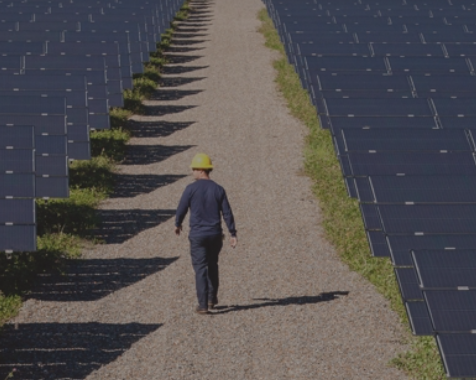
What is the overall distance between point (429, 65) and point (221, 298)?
12.0 m

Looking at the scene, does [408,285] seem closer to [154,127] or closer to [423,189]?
[423,189]

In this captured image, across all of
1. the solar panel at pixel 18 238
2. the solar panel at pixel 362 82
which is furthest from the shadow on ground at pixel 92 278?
the solar panel at pixel 362 82

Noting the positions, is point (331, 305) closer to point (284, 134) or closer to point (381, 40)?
point (284, 134)

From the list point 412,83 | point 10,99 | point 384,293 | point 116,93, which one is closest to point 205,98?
point 116,93

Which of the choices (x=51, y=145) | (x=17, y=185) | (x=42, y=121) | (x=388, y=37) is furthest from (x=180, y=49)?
(x=17, y=185)

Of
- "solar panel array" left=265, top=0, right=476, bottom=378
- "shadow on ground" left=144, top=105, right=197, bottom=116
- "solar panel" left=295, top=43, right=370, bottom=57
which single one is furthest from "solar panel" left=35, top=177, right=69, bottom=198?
"solar panel" left=295, top=43, right=370, bottom=57

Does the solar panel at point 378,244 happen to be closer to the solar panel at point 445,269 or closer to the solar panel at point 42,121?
the solar panel at point 445,269

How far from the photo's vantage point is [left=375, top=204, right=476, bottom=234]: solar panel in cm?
1160

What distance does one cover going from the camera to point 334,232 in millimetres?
14977

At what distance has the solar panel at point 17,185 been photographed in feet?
42.5

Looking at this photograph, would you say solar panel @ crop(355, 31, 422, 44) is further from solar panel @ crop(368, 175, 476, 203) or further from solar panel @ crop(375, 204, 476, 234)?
solar panel @ crop(375, 204, 476, 234)

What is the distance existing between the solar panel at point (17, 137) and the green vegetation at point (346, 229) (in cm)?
474

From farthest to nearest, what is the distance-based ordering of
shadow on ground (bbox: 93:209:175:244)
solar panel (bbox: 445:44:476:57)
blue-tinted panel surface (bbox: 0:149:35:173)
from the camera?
1. solar panel (bbox: 445:44:476:57)
2. shadow on ground (bbox: 93:209:175:244)
3. blue-tinted panel surface (bbox: 0:149:35:173)

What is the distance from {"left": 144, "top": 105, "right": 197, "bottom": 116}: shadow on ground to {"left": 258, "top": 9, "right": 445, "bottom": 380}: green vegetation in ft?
9.16
